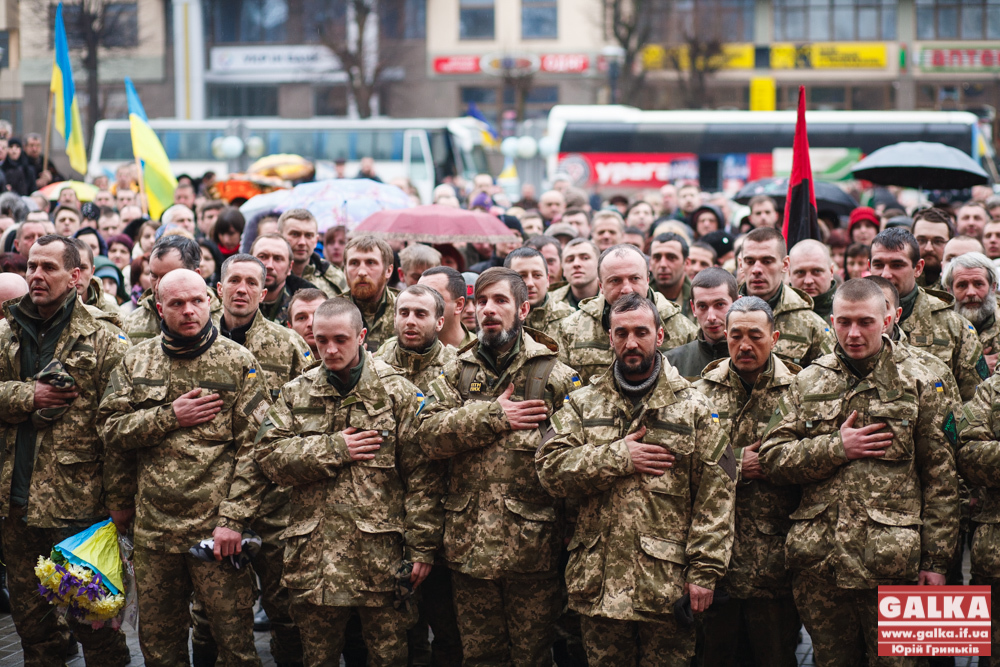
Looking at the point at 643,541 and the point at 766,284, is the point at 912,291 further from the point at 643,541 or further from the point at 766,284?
the point at 643,541

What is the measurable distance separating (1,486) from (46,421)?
1.43 feet

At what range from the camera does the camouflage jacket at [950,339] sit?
616 cm

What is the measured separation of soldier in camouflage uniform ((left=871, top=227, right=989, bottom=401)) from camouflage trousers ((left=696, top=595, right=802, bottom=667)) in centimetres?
173

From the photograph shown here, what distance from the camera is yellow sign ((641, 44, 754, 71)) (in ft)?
143

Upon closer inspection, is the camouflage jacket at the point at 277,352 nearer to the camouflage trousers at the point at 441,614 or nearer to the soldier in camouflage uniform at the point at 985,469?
the camouflage trousers at the point at 441,614

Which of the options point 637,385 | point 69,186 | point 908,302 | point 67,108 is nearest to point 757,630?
point 637,385

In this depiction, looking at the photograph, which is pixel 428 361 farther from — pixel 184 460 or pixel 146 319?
pixel 146 319

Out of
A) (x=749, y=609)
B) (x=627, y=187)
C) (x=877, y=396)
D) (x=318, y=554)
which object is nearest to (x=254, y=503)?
(x=318, y=554)

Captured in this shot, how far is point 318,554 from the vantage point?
5211 mm

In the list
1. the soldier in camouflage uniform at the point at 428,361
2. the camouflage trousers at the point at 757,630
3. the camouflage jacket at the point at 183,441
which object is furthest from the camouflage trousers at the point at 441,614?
the camouflage trousers at the point at 757,630

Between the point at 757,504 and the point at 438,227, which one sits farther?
Answer: the point at 438,227

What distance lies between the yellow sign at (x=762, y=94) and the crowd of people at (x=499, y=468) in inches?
1595

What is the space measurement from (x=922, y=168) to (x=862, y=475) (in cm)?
902

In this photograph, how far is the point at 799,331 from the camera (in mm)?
6109
